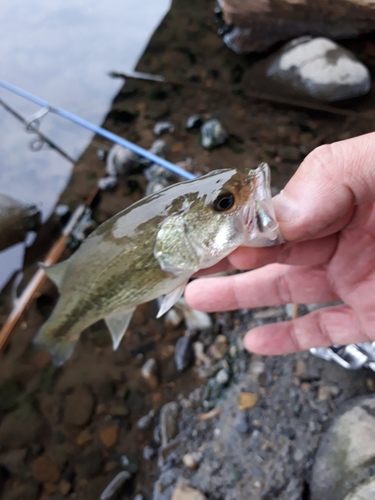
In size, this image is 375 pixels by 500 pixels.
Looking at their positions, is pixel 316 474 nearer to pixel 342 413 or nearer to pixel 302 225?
pixel 342 413

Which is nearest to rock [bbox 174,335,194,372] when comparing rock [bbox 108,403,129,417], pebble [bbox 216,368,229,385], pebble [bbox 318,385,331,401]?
pebble [bbox 216,368,229,385]

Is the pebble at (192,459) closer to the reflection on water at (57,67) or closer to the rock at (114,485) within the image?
the rock at (114,485)

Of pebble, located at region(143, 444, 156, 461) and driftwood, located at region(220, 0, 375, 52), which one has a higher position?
driftwood, located at region(220, 0, 375, 52)

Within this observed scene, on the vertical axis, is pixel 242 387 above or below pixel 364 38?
above

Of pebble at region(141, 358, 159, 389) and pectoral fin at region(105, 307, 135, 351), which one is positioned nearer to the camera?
pectoral fin at region(105, 307, 135, 351)

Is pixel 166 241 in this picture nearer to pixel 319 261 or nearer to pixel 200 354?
pixel 319 261

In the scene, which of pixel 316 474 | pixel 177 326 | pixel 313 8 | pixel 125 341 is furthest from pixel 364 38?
pixel 316 474

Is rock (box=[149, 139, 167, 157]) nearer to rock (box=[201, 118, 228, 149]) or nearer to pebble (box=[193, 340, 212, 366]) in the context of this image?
rock (box=[201, 118, 228, 149])

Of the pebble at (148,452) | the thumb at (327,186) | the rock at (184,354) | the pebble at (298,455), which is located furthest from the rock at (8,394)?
the thumb at (327,186)
